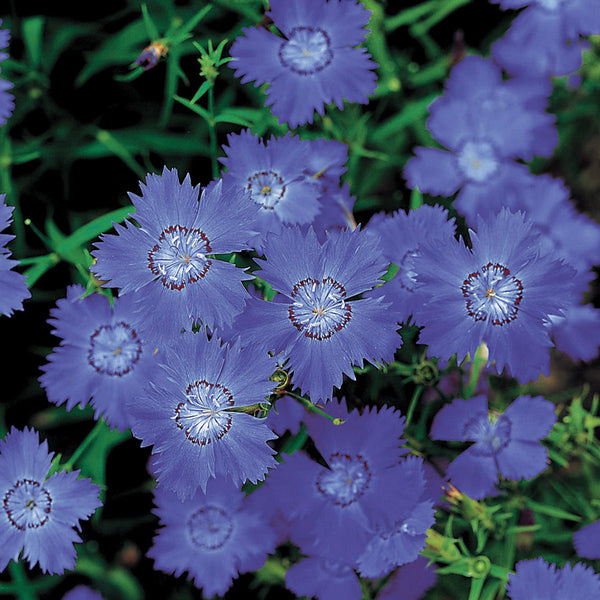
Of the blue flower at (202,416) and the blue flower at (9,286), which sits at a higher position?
the blue flower at (9,286)

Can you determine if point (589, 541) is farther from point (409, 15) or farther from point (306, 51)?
point (409, 15)

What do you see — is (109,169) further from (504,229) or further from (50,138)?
(504,229)

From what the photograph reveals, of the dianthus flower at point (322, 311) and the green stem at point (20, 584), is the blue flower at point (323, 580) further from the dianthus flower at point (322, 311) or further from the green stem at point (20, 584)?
the green stem at point (20, 584)

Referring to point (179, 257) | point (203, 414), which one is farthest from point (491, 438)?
point (179, 257)

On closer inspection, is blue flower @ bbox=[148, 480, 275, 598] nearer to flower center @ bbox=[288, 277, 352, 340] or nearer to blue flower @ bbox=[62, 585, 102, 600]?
blue flower @ bbox=[62, 585, 102, 600]

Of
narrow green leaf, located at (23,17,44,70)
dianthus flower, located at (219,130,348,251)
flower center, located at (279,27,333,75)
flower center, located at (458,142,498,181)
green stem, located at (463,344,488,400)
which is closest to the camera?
dianthus flower, located at (219,130,348,251)

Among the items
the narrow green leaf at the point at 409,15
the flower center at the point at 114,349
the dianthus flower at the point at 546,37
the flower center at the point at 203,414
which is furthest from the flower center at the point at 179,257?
the dianthus flower at the point at 546,37

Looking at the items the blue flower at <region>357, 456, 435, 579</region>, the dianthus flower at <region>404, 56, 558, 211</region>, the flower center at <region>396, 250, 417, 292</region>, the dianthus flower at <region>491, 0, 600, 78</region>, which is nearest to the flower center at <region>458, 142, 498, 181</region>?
the dianthus flower at <region>404, 56, 558, 211</region>

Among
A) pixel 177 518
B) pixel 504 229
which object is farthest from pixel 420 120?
pixel 177 518
